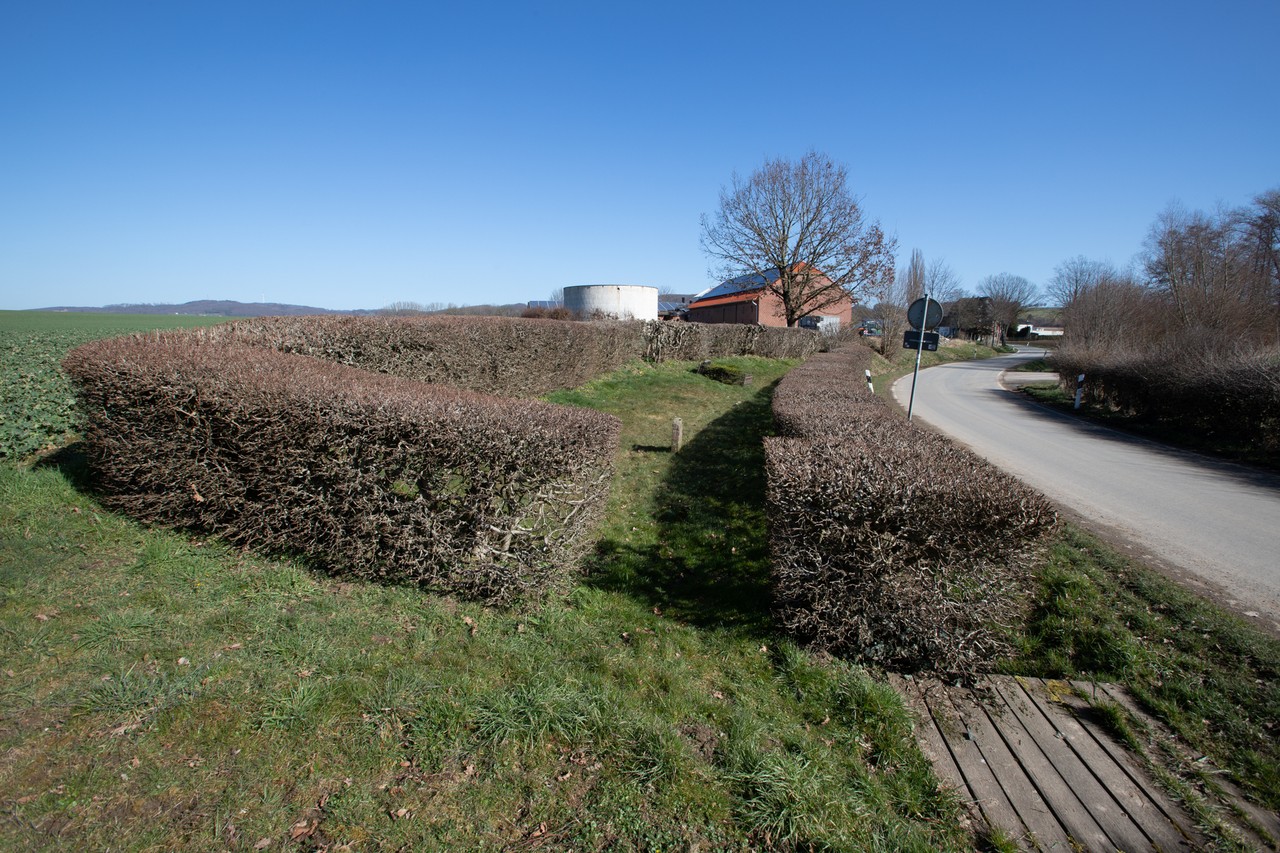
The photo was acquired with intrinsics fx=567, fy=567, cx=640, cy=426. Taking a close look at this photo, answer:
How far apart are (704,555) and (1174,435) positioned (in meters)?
13.8

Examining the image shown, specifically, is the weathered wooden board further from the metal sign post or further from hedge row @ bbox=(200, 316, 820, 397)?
hedge row @ bbox=(200, 316, 820, 397)

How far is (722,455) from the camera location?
31.9 feet

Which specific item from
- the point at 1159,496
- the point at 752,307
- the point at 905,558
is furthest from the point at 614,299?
the point at 905,558

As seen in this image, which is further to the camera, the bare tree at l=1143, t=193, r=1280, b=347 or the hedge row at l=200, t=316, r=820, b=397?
the bare tree at l=1143, t=193, r=1280, b=347

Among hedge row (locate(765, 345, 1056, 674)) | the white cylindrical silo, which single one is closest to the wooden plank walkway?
hedge row (locate(765, 345, 1056, 674))

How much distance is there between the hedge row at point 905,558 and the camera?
3.44 metres

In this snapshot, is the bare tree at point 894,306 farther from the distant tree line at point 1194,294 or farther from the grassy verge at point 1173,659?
the grassy verge at point 1173,659

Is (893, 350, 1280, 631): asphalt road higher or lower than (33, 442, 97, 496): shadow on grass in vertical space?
lower

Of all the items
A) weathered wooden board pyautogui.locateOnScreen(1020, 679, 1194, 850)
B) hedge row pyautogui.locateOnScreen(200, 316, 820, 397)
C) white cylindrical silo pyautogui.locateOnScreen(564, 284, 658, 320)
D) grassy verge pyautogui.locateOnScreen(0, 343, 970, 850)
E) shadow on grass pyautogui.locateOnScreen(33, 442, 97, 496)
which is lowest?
weathered wooden board pyautogui.locateOnScreen(1020, 679, 1194, 850)

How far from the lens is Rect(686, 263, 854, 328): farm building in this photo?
3503cm

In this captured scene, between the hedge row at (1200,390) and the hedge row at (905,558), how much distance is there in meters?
11.8

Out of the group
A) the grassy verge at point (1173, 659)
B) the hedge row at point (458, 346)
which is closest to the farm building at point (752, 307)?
the hedge row at point (458, 346)

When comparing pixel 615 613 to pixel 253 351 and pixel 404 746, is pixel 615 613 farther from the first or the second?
pixel 253 351

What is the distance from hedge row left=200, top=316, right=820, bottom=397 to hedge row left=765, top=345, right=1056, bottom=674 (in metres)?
7.33
